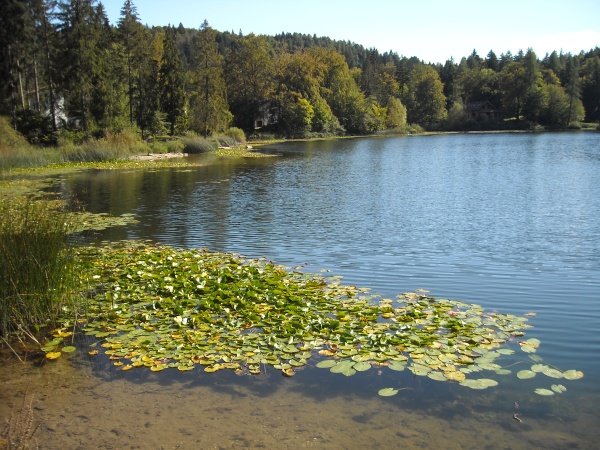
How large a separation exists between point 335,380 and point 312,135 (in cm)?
9195

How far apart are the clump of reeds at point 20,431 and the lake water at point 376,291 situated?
162mm

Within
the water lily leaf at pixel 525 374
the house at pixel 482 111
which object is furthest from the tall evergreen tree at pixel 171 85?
the house at pixel 482 111

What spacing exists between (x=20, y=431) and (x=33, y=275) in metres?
2.99

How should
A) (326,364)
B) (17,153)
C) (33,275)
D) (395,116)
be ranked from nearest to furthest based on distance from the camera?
(326,364)
(33,275)
(17,153)
(395,116)

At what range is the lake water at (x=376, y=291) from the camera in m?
5.53

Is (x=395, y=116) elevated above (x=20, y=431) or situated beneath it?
elevated above

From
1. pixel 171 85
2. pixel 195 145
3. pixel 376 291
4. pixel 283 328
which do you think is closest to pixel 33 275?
pixel 283 328

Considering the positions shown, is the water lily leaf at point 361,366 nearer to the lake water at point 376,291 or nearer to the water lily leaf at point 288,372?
the lake water at point 376,291

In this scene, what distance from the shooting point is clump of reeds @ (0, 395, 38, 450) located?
5.20 meters

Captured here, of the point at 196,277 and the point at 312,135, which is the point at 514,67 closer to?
the point at 312,135

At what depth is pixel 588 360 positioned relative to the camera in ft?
23.5

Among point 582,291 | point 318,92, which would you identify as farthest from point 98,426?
point 318,92

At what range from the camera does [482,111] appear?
397 feet

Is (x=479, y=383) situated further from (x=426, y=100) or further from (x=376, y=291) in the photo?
(x=426, y=100)
